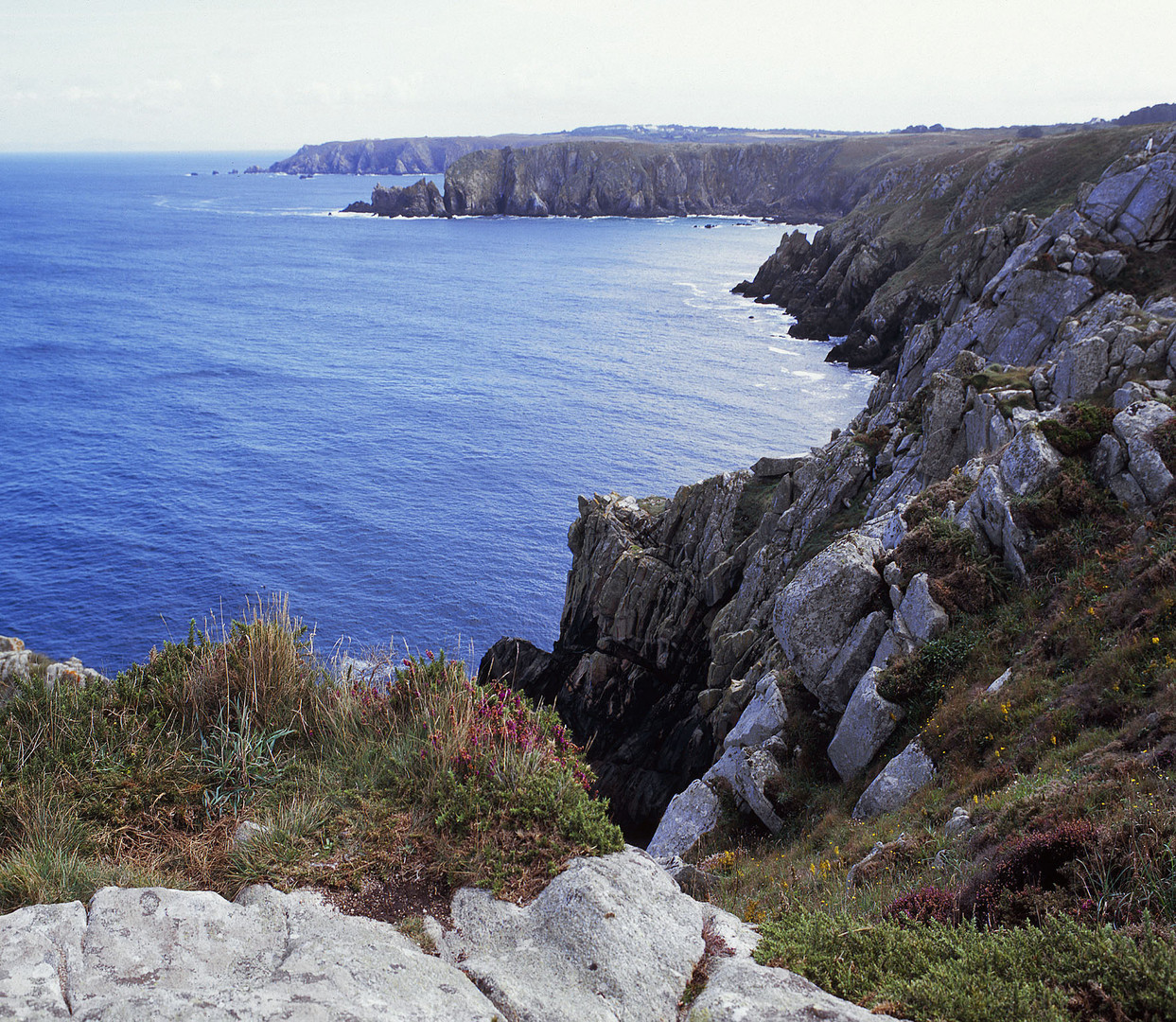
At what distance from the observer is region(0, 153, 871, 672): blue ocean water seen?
47531 millimetres

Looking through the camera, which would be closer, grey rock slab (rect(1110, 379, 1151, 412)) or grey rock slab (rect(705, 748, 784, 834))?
grey rock slab (rect(705, 748, 784, 834))

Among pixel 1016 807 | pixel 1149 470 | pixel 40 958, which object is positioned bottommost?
pixel 1016 807

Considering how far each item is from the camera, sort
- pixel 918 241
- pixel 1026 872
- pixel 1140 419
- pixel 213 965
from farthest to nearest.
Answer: pixel 918 241 < pixel 1140 419 < pixel 1026 872 < pixel 213 965

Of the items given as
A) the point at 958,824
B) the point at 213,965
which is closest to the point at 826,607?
the point at 958,824

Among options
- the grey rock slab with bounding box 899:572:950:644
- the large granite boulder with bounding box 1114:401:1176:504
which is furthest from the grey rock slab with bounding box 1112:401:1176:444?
the grey rock slab with bounding box 899:572:950:644

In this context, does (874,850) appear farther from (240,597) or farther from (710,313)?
(710,313)

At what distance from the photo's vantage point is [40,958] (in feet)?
21.4

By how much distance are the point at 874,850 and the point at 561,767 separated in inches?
202

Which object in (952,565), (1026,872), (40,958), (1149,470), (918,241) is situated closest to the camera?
(40,958)

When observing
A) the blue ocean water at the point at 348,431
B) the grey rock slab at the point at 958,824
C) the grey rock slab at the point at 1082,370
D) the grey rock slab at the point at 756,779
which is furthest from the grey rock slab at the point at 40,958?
the grey rock slab at the point at 1082,370

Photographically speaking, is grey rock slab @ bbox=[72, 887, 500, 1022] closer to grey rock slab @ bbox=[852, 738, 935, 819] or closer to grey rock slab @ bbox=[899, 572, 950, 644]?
grey rock slab @ bbox=[852, 738, 935, 819]

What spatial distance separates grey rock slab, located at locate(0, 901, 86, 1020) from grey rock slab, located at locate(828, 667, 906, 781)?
14.0m

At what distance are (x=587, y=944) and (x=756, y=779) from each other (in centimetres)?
1079

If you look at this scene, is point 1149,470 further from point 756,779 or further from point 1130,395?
point 756,779
